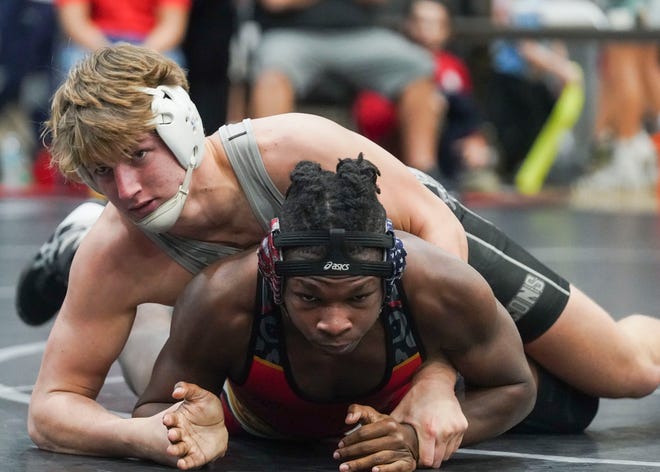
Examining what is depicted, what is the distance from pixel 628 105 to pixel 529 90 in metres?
0.72

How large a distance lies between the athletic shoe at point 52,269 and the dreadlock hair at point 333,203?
1517mm

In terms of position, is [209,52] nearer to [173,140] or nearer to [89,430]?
[173,140]

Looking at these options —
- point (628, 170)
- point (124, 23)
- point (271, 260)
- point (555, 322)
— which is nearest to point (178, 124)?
point (271, 260)

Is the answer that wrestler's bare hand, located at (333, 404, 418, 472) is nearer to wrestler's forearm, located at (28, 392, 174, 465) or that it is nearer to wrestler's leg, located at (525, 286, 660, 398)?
wrestler's forearm, located at (28, 392, 174, 465)

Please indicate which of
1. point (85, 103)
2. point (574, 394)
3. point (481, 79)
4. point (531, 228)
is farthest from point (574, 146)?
point (85, 103)

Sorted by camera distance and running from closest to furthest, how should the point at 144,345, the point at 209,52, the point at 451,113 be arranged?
the point at 144,345 < the point at 209,52 < the point at 451,113

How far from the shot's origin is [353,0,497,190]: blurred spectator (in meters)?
10.2

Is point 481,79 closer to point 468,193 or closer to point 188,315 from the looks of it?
point 468,193

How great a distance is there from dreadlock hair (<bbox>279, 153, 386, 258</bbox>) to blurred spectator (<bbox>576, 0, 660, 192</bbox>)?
765cm

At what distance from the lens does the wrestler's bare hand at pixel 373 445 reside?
10.3 feet

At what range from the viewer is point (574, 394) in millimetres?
3941

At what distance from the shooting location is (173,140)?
11.3ft

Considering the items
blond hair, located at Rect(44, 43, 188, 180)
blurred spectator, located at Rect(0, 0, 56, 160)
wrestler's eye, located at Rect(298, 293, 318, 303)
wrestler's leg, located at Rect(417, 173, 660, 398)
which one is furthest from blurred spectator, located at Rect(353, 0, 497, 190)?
wrestler's eye, located at Rect(298, 293, 318, 303)

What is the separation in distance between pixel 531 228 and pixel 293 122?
5200mm
